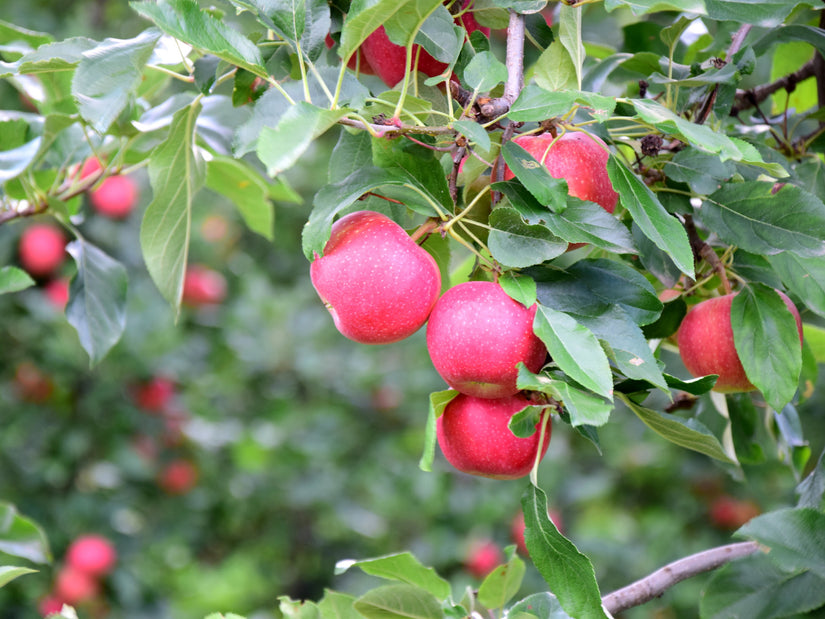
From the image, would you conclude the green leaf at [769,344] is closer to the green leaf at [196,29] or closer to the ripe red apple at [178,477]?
the green leaf at [196,29]

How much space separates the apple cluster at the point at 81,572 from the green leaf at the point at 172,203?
4.53 feet

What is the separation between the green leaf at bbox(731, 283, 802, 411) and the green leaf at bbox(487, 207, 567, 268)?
20cm

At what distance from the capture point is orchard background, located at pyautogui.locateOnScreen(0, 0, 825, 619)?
22.1 inches

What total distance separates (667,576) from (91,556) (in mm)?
1564

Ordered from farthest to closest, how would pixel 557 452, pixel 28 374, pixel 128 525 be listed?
pixel 557 452 < pixel 128 525 < pixel 28 374

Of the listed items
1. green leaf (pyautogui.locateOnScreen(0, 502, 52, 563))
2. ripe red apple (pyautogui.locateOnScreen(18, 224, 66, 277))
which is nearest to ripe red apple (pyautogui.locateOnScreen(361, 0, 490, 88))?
green leaf (pyautogui.locateOnScreen(0, 502, 52, 563))

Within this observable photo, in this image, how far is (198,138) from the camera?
102 centimetres

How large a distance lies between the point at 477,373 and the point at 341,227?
0.15 metres

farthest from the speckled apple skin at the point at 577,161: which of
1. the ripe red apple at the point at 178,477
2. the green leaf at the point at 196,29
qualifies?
the ripe red apple at the point at 178,477

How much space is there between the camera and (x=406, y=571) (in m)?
0.73

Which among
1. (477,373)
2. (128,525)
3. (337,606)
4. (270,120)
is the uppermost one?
(270,120)

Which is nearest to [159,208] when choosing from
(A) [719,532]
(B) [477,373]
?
(B) [477,373]

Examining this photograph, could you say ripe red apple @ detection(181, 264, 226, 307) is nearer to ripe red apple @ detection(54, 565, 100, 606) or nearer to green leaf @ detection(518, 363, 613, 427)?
ripe red apple @ detection(54, 565, 100, 606)

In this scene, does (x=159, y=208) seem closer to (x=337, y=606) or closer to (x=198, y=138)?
(x=198, y=138)
